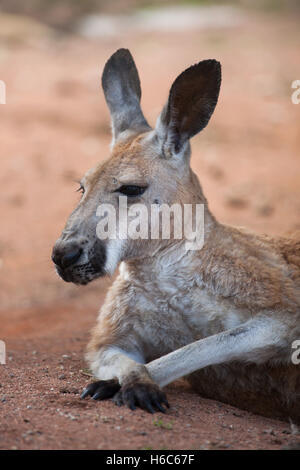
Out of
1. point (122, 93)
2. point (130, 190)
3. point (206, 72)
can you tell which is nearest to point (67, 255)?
point (130, 190)

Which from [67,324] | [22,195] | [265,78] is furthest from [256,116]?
[67,324]

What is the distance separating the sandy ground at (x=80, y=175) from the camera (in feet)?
11.0

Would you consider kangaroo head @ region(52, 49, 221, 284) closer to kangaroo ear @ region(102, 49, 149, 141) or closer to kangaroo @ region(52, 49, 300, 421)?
kangaroo @ region(52, 49, 300, 421)

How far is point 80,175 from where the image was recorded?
1000 cm

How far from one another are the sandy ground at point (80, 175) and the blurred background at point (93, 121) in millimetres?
29

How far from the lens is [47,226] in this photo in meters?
9.02

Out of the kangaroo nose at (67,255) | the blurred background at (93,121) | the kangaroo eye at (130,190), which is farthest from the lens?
the blurred background at (93,121)

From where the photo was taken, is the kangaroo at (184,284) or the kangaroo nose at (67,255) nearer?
the kangaroo nose at (67,255)

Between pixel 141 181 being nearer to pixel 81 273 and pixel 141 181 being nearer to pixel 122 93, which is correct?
pixel 81 273

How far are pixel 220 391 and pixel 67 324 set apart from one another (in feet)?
7.71

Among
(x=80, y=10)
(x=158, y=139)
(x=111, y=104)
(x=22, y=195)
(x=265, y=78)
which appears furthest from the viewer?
(x=80, y=10)

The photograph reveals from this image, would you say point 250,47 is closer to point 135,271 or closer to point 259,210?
point 259,210

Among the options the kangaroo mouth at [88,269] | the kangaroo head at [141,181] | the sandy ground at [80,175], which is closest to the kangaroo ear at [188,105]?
the kangaroo head at [141,181]

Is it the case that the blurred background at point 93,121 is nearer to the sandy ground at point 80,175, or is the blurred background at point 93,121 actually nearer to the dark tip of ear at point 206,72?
the sandy ground at point 80,175
